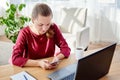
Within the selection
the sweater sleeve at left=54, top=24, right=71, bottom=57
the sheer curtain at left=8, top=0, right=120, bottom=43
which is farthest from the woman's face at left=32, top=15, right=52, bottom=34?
the sheer curtain at left=8, top=0, right=120, bottom=43

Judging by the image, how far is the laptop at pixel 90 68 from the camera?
1163mm

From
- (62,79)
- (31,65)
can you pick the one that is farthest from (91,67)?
(31,65)

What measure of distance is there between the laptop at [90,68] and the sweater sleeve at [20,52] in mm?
285

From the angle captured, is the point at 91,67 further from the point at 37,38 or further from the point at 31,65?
the point at 37,38

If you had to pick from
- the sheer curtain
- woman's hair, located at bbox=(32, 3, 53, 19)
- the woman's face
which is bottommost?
the sheer curtain

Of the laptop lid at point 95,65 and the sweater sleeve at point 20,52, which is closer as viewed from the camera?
the laptop lid at point 95,65

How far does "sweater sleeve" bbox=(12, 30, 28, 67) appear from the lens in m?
1.59

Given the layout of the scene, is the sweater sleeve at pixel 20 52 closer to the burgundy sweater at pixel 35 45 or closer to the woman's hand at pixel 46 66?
the burgundy sweater at pixel 35 45

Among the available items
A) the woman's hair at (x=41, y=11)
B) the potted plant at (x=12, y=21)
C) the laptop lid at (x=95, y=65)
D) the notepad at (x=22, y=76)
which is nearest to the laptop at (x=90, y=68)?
the laptop lid at (x=95, y=65)

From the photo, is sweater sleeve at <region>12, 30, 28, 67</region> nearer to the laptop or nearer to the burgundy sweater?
the burgundy sweater

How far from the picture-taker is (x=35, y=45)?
5.88 feet

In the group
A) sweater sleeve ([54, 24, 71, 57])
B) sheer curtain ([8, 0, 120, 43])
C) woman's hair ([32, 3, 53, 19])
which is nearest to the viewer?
woman's hair ([32, 3, 53, 19])

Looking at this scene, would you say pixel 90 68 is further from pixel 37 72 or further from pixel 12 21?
pixel 12 21

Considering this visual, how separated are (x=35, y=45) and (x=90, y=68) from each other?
69 centimetres
